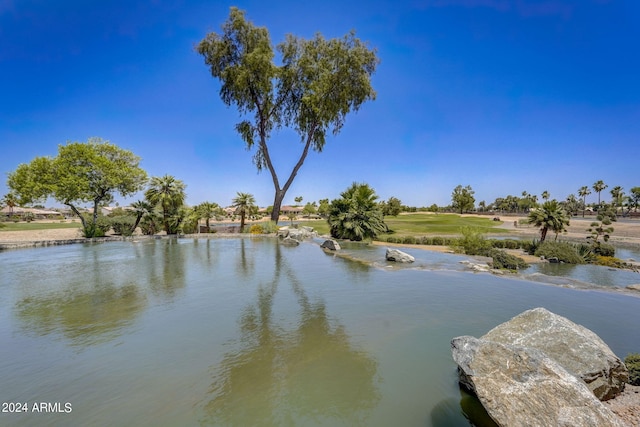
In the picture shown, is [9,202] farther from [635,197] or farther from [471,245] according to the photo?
[635,197]

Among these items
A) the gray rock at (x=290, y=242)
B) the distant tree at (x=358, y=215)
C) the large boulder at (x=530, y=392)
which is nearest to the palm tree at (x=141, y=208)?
the gray rock at (x=290, y=242)

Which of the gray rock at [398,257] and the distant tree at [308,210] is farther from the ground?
the distant tree at [308,210]

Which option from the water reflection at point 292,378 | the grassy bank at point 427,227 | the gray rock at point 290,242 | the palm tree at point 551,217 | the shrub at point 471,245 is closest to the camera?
the water reflection at point 292,378

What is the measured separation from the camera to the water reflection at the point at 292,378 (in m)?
3.67

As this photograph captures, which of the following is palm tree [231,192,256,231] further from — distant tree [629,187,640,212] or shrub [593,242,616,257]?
distant tree [629,187,640,212]

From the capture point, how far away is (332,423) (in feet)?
11.6

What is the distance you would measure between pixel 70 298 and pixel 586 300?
15.5 meters

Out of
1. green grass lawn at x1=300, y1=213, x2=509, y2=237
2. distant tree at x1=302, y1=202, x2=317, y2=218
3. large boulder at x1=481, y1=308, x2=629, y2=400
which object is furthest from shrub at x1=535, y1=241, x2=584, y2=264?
distant tree at x1=302, y1=202, x2=317, y2=218

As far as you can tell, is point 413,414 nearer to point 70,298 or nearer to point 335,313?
point 335,313

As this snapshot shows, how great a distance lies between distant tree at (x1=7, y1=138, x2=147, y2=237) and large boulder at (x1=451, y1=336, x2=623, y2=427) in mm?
31111

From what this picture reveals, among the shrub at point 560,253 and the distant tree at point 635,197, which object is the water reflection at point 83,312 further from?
the distant tree at point 635,197

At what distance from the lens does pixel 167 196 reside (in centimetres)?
2981

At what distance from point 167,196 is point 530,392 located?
3275 centimetres

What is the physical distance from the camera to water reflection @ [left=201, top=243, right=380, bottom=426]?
12.0 feet
